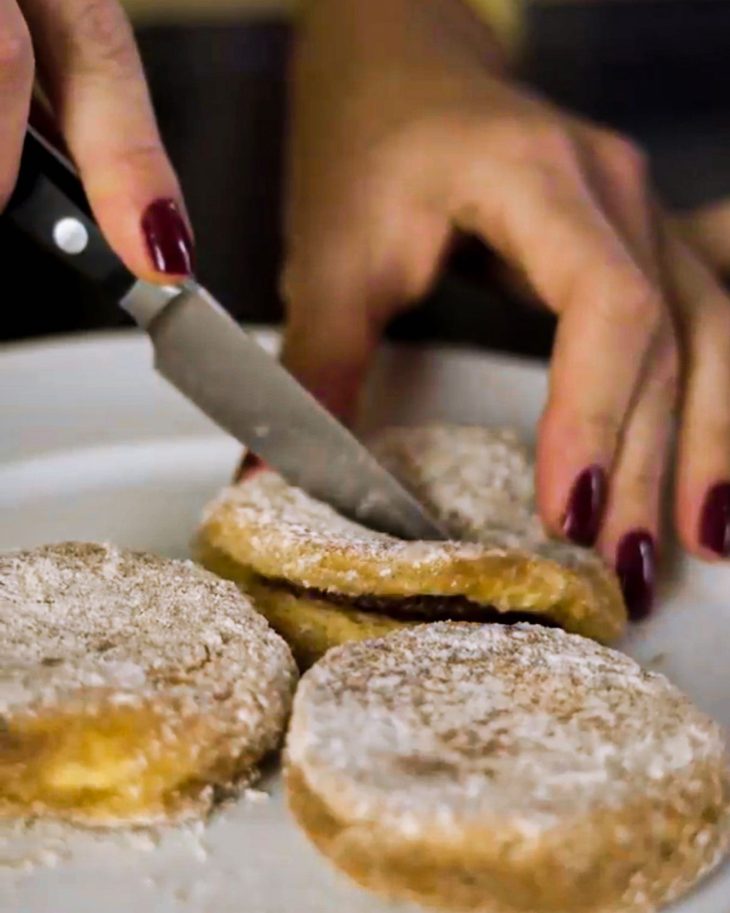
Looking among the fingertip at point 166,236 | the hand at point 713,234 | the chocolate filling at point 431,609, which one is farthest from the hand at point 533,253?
the fingertip at point 166,236

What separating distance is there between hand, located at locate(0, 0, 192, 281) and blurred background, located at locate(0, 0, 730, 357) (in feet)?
2.20

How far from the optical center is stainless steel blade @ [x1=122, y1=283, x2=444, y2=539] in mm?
1141

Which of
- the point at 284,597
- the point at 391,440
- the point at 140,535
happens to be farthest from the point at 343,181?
the point at 284,597

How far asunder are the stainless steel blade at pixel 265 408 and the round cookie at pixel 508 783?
278mm

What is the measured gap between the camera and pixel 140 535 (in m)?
1.25

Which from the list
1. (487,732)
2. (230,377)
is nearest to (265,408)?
(230,377)

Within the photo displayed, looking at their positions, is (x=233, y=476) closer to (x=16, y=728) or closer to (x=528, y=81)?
(x=16, y=728)

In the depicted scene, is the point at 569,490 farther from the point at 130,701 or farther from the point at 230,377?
the point at 130,701

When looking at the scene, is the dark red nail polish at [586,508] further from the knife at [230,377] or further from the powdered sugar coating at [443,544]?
the knife at [230,377]

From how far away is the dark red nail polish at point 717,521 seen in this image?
1220 mm

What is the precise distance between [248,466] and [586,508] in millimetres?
341

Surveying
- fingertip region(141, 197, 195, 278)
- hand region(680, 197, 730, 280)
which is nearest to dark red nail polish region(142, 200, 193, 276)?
fingertip region(141, 197, 195, 278)

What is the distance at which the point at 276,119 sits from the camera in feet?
8.86

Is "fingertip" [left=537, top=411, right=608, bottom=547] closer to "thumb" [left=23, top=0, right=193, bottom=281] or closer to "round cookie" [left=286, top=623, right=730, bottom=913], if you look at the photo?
"round cookie" [left=286, top=623, right=730, bottom=913]
